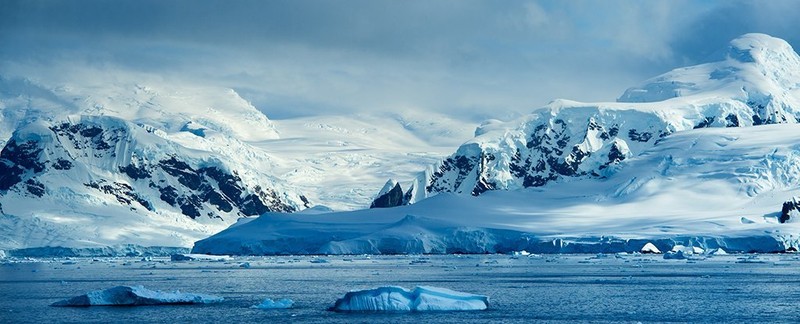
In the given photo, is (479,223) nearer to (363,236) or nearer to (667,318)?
(363,236)

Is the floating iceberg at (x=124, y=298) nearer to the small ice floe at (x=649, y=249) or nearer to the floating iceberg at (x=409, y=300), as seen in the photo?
the floating iceberg at (x=409, y=300)

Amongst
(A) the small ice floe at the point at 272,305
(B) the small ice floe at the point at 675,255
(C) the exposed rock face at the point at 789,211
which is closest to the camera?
(A) the small ice floe at the point at 272,305

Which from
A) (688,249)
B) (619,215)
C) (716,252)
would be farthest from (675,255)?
(619,215)

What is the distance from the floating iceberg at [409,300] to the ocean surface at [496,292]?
0.86 meters

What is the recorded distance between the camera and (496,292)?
7288 cm

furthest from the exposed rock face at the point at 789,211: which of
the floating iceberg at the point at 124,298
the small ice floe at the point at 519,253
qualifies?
the floating iceberg at the point at 124,298

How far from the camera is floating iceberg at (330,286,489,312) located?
5881 centimetres

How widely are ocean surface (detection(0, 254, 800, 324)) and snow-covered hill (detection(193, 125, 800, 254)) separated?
28.8m

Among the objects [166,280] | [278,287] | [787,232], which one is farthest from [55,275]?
[787,232]

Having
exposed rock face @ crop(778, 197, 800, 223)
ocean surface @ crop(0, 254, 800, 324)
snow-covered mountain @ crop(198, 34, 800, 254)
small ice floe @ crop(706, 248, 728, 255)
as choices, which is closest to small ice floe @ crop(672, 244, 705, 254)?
small ice floe @ crop(706, 248, 728, 255)

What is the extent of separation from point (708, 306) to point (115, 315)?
30.3 m

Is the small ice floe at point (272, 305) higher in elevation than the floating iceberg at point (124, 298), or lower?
lower

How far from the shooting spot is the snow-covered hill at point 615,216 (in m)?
144

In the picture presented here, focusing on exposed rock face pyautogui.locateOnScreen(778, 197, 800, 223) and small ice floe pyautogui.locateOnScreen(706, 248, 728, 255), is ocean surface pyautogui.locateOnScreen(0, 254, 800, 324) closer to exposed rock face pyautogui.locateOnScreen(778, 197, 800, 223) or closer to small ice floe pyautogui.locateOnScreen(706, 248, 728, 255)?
small ice floe pyautogui.locateOnScreen(706, 248, 728, 255)
